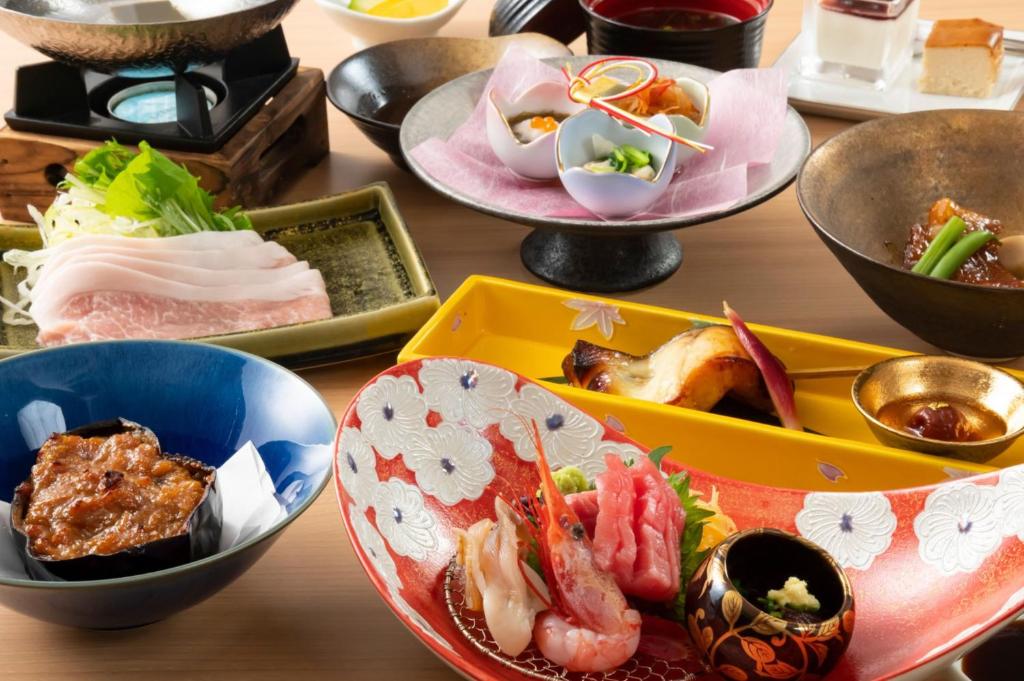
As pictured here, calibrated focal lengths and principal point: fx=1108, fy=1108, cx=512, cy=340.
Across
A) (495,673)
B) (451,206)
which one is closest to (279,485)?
(495,673)

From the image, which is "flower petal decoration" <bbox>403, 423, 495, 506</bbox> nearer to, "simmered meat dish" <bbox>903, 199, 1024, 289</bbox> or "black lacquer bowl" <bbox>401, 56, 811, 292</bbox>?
"black lacquer bowl" <bbox>401, 56, 811, 292</bbox>

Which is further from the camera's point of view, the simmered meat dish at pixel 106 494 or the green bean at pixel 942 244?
the green bean at pixel 942 244

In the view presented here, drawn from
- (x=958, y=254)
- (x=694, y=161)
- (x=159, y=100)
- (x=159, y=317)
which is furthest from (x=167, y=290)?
(x=958, y=254)

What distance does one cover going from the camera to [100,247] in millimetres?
1283

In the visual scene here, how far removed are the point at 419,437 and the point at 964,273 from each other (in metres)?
0.68

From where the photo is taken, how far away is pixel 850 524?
2.95 feet

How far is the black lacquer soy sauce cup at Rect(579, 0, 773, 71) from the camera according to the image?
165 centimetres

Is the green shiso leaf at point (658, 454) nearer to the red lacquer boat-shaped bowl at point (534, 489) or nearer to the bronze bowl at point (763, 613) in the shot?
the red lacquer boat-shaped bowl at point (534, 489)

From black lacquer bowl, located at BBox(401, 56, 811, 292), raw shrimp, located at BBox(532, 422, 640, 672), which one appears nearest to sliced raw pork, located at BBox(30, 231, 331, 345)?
black lacquer bowl, located at BBox(401, 56, 811, 292)

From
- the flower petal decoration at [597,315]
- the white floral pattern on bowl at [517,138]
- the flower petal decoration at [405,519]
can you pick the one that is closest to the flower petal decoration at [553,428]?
the flower petal decoration at [405,519]

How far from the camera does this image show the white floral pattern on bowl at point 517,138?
1382mm

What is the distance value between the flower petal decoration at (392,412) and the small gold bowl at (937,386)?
413 mm

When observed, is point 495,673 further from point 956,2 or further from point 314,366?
point 956,2

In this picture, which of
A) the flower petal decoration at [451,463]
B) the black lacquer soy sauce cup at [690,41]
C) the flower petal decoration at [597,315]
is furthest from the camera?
the black lacquer soy sauce cup at [690,41]
